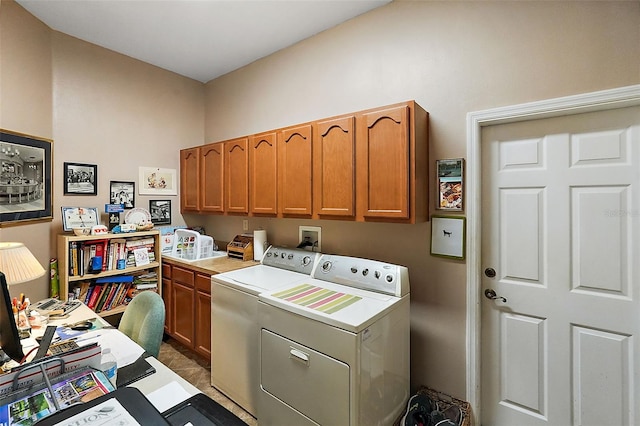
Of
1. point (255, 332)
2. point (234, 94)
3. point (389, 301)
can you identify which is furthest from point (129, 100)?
point (389, 301)

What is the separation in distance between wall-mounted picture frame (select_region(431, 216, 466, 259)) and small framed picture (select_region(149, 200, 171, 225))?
2984 mm

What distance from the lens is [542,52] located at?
1673mm

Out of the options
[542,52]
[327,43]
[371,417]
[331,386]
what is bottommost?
[371,417]

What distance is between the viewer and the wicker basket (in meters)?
1.82

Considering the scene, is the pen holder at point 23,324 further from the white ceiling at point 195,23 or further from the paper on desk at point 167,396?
the white ceiling at point 195,23

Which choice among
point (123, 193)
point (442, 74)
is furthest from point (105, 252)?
point (442, 74)

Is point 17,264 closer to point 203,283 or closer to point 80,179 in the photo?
point 203,283

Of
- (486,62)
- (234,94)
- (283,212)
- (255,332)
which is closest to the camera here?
(486,62)

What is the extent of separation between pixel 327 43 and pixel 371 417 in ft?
9.25

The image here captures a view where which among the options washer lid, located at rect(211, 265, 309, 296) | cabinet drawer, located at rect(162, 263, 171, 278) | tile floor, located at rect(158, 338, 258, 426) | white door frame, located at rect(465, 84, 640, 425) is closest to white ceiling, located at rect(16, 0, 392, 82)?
white door frame, located at rect(465, 84, 640, 425)

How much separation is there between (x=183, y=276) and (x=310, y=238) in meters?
1.33

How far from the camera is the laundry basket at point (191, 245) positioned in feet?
9.86

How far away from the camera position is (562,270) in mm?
1710

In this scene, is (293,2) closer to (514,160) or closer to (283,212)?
(283,212)
